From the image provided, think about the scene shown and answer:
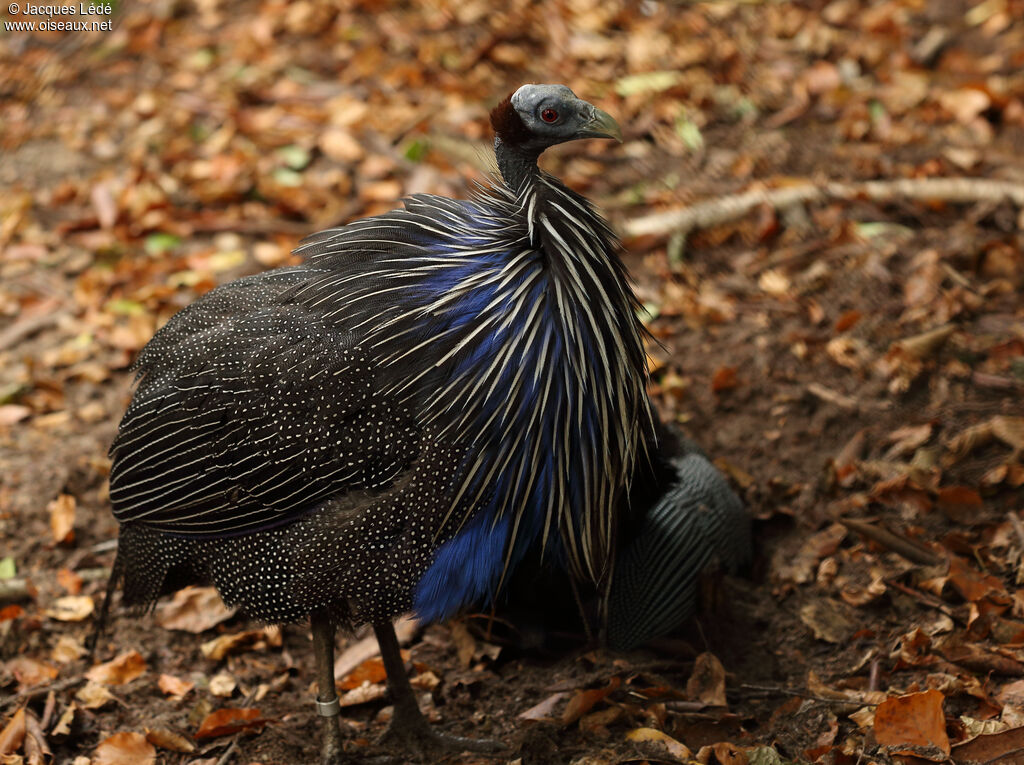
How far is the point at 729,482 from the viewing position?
12.8 feet

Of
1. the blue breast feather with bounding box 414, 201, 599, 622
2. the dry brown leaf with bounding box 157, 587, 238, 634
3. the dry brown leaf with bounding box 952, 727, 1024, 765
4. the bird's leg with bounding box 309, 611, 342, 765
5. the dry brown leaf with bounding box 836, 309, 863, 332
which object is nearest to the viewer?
the dry brown leaf with bounding box 952, 727, 1024, 765

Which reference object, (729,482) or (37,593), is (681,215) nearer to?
(729,482)

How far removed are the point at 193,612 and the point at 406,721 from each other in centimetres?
95

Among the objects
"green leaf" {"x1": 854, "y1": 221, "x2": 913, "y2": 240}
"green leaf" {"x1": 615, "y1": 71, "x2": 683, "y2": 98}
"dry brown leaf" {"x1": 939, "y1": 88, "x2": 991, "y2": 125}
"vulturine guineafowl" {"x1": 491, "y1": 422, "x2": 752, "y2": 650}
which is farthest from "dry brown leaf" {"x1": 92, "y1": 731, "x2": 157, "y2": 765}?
"dry brown leaf" {"x1": 939, "y1": 88, "x2": 991, "y2": 125}

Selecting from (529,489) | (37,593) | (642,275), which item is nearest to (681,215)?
(642,275)

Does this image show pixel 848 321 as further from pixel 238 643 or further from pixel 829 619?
pixel 238 643

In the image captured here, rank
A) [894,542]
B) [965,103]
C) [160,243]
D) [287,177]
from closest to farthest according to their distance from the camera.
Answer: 1. [894,542]
2. [160,243]
3. [965,103]
4. [287,177]

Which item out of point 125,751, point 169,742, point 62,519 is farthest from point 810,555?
point 62,519

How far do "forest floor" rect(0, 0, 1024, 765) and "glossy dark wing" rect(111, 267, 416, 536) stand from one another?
765mm

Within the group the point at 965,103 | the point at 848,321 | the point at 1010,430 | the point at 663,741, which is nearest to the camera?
the point at 663,741

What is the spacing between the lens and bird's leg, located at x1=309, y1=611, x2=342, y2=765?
296 centimetres

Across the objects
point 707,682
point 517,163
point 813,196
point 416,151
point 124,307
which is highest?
point 416,151

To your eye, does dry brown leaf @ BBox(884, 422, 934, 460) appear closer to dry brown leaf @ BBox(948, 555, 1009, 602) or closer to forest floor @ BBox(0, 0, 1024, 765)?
forest floor @ BBox(0, 0, 1024, 765)

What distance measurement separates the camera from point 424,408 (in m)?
2.63
